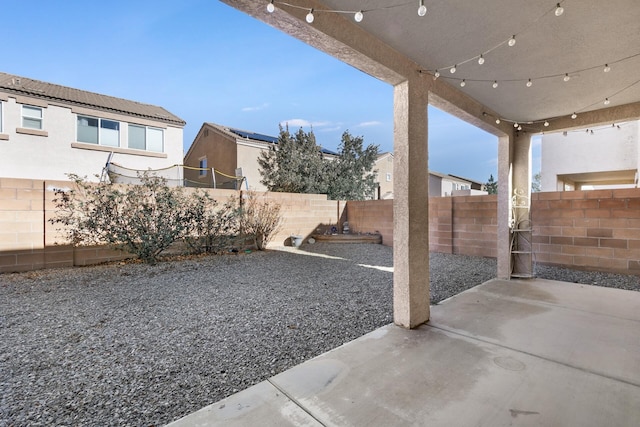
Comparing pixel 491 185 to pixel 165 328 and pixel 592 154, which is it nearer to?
pixel 592 154

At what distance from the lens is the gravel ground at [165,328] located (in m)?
1.89

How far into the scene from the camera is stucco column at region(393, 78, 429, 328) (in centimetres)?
292

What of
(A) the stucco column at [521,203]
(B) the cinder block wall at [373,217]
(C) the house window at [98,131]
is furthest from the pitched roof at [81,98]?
(A) the stucco column at [521,203]

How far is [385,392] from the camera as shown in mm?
1887

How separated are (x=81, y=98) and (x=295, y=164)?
8748 millimetres

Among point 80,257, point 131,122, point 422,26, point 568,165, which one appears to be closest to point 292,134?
point 131,122

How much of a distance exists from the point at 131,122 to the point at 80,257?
29.0 ft

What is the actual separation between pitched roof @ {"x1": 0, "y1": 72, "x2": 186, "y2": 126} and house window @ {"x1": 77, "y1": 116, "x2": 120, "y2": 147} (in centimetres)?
51

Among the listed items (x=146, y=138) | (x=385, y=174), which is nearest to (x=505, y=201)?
(x=146, y=138)

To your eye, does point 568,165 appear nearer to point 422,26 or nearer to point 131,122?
point 422,26

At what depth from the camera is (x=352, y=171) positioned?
14867 mm

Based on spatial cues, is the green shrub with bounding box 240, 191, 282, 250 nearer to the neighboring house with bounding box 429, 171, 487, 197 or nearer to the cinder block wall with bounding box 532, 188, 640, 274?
the cinder block wall with bounding box 532, 188, 640, 274

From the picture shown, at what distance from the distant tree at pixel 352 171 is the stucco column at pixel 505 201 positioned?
9217 millimetres

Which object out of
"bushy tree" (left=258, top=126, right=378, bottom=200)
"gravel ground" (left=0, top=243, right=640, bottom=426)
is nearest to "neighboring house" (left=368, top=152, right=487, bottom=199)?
"bushy tree" (left=258, top=126, right=378, bottom=200)
